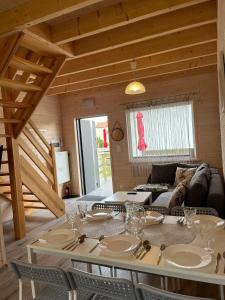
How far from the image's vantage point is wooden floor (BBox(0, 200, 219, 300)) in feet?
7.65

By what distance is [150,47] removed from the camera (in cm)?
356

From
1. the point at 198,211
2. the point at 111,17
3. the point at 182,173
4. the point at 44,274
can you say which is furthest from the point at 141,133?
the point at 44,274

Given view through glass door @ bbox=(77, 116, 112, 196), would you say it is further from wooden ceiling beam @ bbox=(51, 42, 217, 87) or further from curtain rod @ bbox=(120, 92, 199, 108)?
wooden ceiling beam @ bbox=(51, 42, 217, 87)

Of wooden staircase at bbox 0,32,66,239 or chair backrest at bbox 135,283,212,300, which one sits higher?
wooden staircase at bbox 0,32,66,239

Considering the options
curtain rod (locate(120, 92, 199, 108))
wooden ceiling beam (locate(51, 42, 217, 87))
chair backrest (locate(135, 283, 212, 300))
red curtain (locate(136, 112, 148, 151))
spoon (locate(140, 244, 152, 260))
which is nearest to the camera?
chair backrest (locate(135, 283, 212, 300))

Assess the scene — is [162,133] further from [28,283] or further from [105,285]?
[105,285]

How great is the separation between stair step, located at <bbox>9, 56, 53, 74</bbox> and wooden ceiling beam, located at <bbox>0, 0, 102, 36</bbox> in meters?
0.35

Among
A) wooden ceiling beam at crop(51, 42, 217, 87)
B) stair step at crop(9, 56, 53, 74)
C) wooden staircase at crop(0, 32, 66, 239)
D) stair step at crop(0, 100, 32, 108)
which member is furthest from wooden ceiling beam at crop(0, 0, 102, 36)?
wooden ceiling beam at crop(51, 42, 217, 87)

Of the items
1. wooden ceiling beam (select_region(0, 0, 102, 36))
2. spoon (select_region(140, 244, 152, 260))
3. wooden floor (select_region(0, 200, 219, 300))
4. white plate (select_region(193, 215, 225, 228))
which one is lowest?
wooden floor (select_region(0, 200, 219, 300))

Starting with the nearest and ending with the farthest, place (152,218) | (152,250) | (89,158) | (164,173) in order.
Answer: (152,250) → (152,218) → (164,173) → (89,158)

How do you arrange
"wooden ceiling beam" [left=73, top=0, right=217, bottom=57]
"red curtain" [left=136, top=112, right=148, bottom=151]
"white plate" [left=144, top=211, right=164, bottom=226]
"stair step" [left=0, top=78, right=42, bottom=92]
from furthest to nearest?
1. "red curtain" [left=136, top=112, right=148, bottom=151]
2. "stair step" [left=0, top=78, right=42, bottom=92]
3. "wooden ceiling beam" [left=73, top=0, right=217, bottom=57]
4. "white plate" [left=144, top=211, right=164, bottom=226]

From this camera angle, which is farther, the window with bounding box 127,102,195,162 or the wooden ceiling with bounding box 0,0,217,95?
the window with bounding box 127,102,195,162

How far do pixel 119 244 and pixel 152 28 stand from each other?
95.3 inches

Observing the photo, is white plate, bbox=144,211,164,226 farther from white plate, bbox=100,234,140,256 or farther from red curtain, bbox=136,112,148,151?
red curtain, bbox=136,112,148,151
